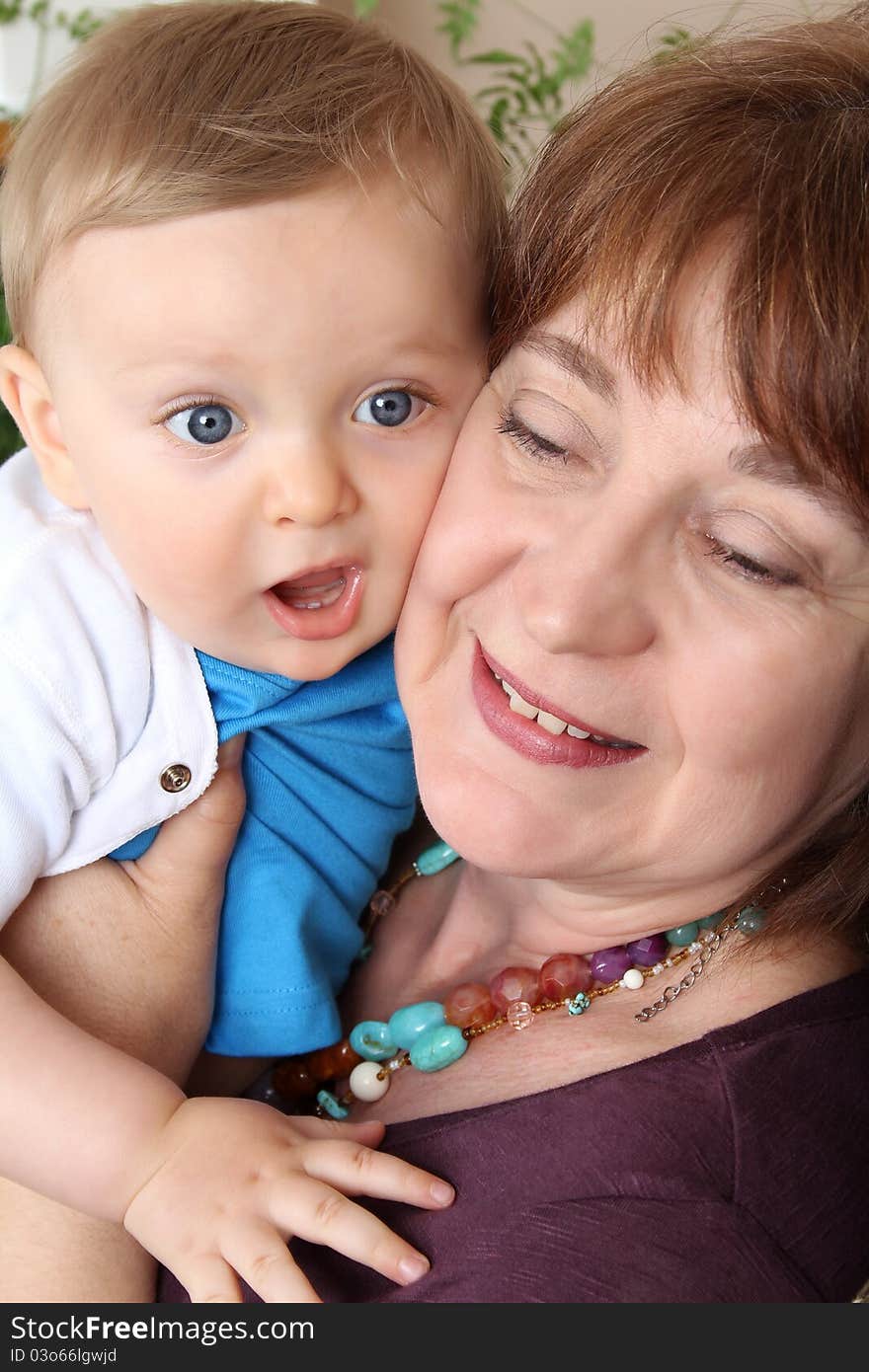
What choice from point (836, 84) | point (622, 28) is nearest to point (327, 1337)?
point (836, 84)

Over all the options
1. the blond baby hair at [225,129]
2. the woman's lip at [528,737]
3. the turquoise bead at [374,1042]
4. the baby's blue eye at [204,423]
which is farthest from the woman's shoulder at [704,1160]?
the blond baby hair at [225,129]

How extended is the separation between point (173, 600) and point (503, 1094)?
0.65 m

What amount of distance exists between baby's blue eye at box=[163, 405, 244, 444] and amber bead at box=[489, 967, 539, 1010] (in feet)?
2.38

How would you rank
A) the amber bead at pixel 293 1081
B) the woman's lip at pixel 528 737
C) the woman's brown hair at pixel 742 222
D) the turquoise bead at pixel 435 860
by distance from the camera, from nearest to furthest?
the woman's brown hair at pixel 742 222
the woman's lip at pixel 528 737
the amber bead at pixel 293 1081
the turquoise bead at pixel 435 860

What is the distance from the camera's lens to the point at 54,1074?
142 cm

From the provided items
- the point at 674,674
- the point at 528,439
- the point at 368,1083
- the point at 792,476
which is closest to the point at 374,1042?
the point at 368,1083

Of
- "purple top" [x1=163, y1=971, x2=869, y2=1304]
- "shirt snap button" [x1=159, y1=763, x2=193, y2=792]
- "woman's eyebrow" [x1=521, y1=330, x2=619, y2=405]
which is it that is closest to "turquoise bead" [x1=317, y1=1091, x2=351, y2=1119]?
"purple top" [x1=163, y1=971, x2=869, y2=1304]

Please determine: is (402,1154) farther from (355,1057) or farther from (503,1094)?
(355,1057)

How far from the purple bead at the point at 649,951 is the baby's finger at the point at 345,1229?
438 mm

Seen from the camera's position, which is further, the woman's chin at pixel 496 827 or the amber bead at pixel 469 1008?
the amber bead at pixel 469 1008

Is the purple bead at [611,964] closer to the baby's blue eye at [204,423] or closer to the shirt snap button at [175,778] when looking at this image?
the shirt snap button at [175,778]

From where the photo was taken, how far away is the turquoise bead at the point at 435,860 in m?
1.89

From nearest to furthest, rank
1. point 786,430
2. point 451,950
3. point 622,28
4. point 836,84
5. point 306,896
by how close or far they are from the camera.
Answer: point 786,430
point 836,84
point 306,896
point 451,950
point 622,28

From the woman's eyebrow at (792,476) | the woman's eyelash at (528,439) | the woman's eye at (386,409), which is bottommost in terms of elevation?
the woman's eye at (386,409)
